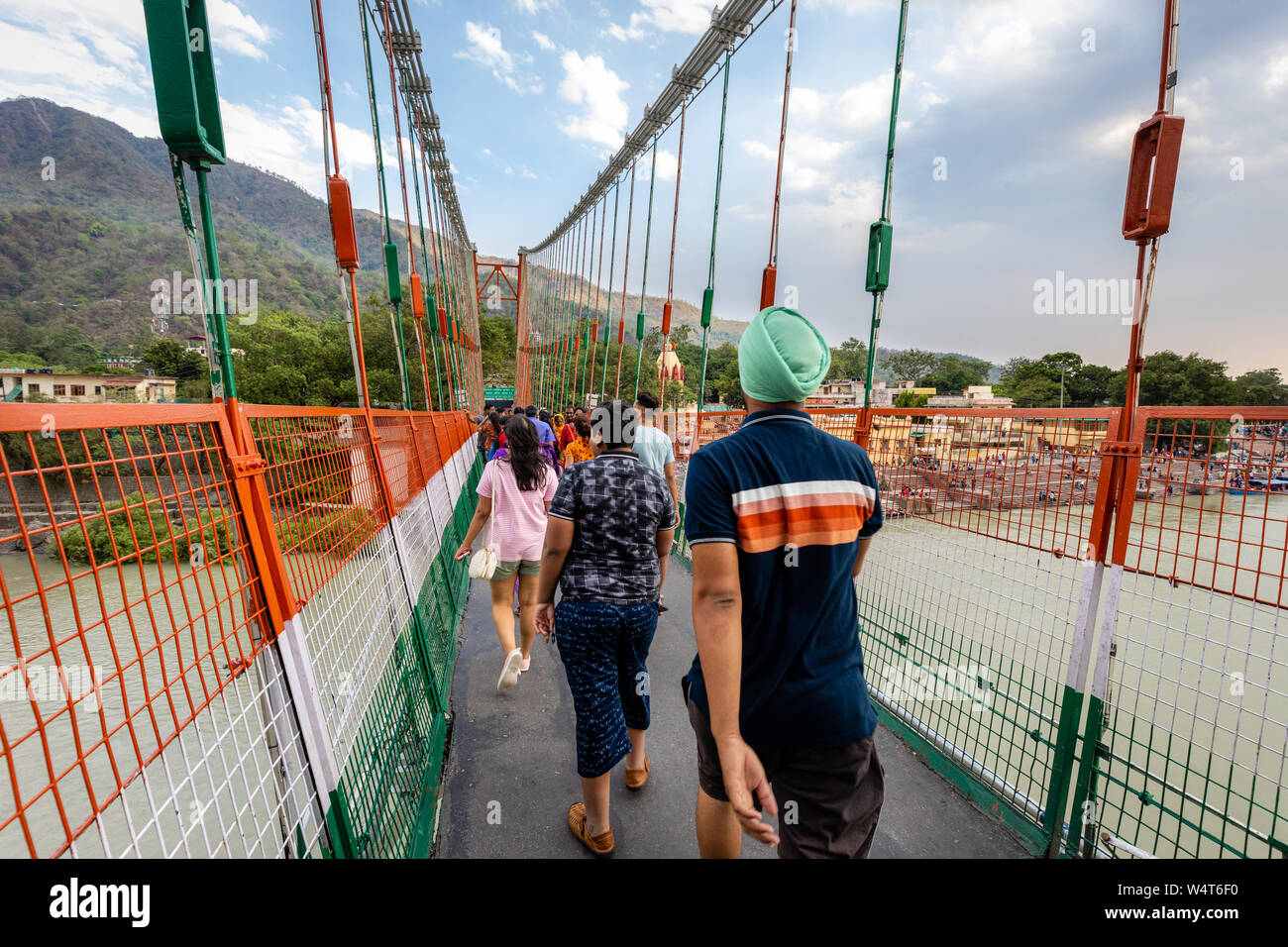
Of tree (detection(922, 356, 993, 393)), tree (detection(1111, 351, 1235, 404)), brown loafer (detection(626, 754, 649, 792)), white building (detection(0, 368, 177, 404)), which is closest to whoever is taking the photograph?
brown loafer (detection(626, 754, 649, 792))

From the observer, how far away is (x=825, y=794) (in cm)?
131

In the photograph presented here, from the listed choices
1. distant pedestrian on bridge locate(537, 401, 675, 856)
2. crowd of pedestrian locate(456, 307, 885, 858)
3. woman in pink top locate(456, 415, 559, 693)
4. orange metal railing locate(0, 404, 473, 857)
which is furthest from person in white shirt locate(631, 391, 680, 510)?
crowd of pedestrian locate(456, 307, 885, 858)

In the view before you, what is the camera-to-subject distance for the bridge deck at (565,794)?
7.41ft

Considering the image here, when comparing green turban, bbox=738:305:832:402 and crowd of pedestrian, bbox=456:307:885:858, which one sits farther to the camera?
green turban, bbox=738:305:832:402

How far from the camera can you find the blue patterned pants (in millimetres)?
2094

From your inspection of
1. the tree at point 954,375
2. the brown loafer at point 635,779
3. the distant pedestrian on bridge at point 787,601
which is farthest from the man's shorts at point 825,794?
the tree at point 954,375

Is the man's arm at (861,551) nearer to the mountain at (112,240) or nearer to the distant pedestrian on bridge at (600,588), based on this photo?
the distant pedestrian on bridge at (600,588)

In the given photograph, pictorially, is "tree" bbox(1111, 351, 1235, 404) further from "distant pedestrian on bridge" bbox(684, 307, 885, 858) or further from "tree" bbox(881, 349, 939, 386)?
"tree" bbox(881, 349, 939, 386)

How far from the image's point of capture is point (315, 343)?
40.4 meters

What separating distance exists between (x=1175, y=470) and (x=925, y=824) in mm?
1554

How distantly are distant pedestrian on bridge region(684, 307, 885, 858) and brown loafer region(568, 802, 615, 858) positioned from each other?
100cm

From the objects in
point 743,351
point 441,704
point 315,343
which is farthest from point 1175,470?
point 315,343
